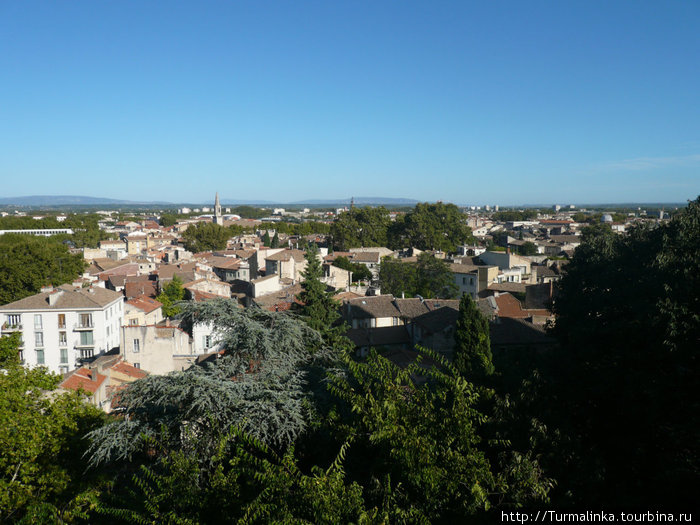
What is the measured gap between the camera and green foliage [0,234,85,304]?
129ft

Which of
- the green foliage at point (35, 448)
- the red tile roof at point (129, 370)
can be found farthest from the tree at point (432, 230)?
the green foliage at point (35, 448)

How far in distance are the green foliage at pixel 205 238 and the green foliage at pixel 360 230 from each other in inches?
742

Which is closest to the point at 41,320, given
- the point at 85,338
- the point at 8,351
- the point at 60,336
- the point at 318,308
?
the point at 60,336

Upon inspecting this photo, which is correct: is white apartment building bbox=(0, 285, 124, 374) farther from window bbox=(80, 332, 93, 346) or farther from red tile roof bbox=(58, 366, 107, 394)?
red tile roof bbox=(58, 366, 107, 394)

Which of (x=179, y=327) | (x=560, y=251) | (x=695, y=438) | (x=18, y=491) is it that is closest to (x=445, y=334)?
(x=179, y=327)

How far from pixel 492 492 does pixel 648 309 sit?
795 cm

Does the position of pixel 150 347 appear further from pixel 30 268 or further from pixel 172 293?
pixel 30 268

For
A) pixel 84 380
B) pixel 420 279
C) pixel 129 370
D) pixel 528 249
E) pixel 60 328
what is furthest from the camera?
pixel 528 249

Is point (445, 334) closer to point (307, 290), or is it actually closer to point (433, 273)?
point (307, 290)

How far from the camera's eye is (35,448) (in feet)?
31.6

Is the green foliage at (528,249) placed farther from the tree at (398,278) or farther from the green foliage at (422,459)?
the green foliage at (422,459)

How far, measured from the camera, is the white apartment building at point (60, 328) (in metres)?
28.0

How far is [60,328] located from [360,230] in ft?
178

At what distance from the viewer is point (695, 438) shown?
10.9 meters
